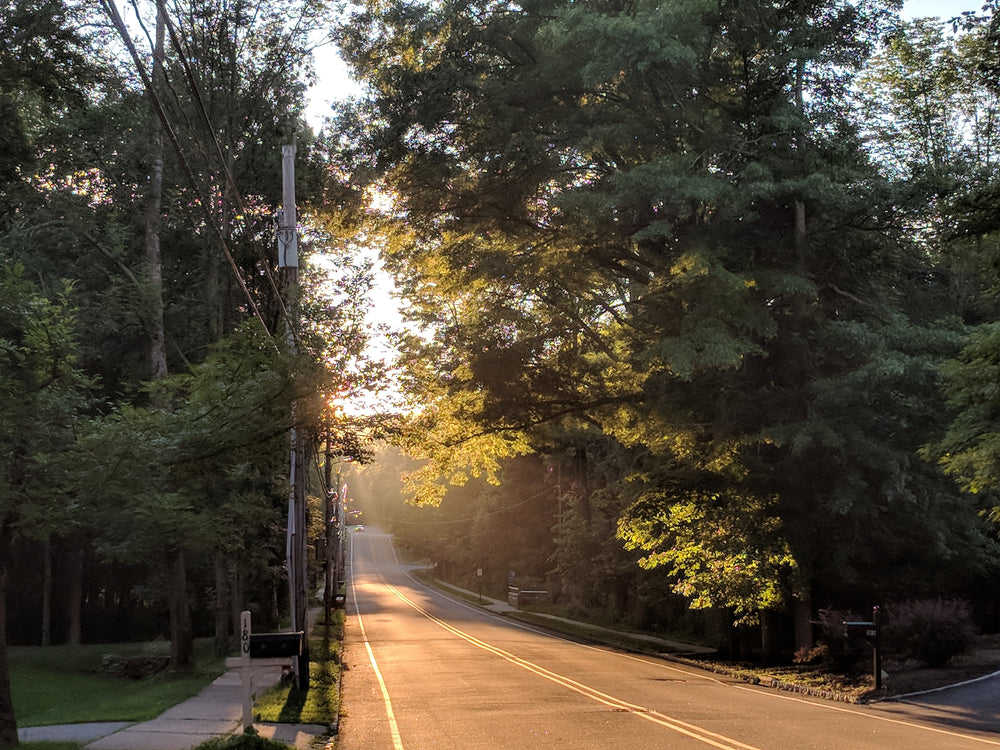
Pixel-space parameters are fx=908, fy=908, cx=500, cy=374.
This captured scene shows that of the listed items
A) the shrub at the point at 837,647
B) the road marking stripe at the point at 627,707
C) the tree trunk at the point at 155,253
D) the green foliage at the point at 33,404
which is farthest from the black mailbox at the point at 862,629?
the tree trunk at the point at 155,253

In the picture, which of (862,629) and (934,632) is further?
(934,632)

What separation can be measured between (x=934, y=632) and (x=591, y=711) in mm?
9002

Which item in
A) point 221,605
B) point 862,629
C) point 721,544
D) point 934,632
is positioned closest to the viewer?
point 862,629

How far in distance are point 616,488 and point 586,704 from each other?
1623 cm

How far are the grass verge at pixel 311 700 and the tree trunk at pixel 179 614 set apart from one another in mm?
3805

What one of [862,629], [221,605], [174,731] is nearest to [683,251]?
[862,629]

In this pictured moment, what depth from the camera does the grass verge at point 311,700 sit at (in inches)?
522

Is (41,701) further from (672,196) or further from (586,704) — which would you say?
(672,196)

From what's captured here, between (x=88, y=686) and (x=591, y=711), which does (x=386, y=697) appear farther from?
(x=88, y=686)

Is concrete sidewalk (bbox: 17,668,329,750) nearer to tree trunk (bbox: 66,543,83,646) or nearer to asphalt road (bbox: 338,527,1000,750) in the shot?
asphalt road (bbox: 338,527,1000,750)

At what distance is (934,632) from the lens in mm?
18406

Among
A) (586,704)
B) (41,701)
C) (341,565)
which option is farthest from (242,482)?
(341,565)

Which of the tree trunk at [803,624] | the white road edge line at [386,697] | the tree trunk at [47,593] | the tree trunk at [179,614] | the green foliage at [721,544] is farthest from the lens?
the tree trunk at [47,593]

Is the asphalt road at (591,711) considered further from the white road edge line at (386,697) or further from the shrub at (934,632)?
the shrub at (934,632)
